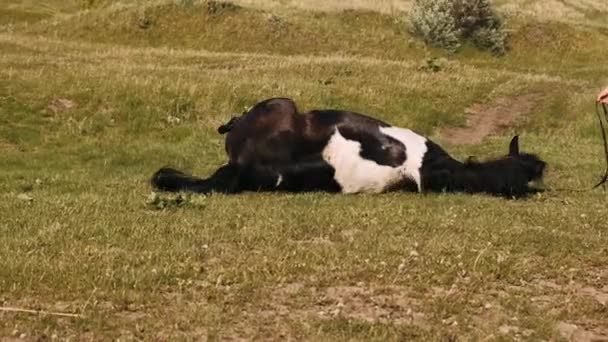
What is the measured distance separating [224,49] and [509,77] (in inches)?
742

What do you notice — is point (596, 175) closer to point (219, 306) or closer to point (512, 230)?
point (512, 230)

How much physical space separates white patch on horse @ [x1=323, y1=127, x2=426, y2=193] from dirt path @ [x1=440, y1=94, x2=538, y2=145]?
10131mm

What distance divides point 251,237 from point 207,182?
11.7 feet

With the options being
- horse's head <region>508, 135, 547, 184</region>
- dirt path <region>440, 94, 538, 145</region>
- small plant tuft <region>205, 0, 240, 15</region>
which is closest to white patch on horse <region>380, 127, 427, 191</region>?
horse's head <region>508, 135, 547, 184</region>

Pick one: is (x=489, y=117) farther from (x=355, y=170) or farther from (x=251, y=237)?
(x=251, y=237)

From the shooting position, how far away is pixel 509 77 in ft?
109

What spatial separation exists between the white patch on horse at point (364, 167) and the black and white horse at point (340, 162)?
1cm

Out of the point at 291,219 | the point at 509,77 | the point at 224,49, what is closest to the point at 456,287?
the point at 291,219

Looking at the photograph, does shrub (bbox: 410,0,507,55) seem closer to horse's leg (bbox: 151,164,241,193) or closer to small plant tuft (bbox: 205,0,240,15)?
small plant tuft (bbox: 205,0,240,15)

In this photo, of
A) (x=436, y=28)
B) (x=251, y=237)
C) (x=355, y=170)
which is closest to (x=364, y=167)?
(x=355, y=170)

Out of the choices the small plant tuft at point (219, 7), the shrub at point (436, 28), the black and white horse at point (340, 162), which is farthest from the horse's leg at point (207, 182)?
the shrub at point (436, 28)

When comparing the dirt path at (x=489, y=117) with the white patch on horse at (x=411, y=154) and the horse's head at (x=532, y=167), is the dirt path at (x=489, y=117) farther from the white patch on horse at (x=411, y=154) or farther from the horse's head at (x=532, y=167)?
the white patch on horse at (x=411, y=154)

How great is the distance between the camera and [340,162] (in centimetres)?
1229

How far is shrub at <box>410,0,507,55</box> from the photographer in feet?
162
